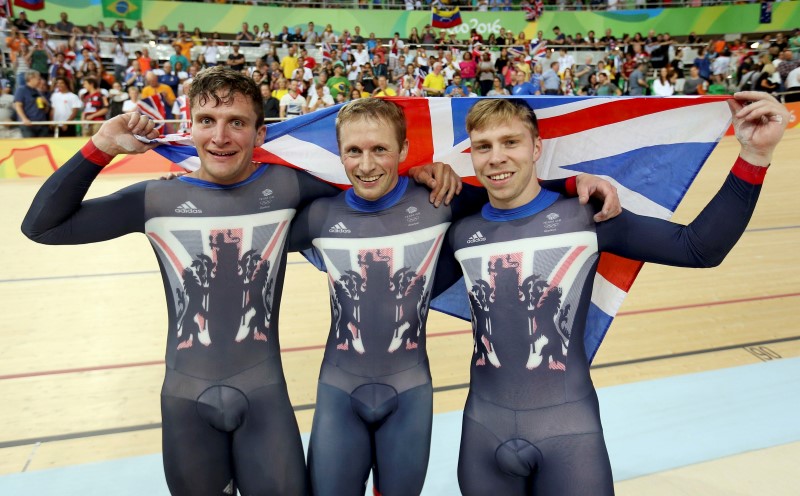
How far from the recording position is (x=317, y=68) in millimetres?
16297

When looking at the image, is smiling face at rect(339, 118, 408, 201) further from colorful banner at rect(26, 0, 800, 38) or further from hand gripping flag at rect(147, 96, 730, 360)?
colorful banner at rect(26, 0, 800, 38)

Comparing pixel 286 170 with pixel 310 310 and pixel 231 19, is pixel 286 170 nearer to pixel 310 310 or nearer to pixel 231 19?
pixel 310 310

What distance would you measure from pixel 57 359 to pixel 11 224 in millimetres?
5019

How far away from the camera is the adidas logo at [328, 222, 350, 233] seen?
2600 millimetres

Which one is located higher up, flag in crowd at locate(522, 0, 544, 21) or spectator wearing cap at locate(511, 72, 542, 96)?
flag in crowd at locate(522, 0, 544, 21)

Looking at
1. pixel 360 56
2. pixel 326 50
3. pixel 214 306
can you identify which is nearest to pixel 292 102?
pixel 360 56

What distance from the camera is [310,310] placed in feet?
19.4

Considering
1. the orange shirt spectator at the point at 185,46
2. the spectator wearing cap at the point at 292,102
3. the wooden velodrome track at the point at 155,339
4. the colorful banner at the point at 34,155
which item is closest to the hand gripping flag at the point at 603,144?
the wooden velodrome track at the point at 155,339

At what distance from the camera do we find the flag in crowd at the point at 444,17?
22.3 meters

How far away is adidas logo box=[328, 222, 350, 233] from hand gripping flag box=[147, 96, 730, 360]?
1.80 ft

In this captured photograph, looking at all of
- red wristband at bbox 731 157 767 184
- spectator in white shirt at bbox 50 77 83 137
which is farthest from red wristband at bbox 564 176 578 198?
spectator in white shirt at bbox 50 77 83 137

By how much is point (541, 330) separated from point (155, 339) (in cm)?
392

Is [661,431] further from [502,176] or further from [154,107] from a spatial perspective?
[154,107]

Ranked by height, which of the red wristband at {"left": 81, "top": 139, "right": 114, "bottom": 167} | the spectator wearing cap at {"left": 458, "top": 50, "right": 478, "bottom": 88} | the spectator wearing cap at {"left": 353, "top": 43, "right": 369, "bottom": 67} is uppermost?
the spectator wearing cap at {"left": 353, "top": 43, "right": 369, "bottom": 67}
